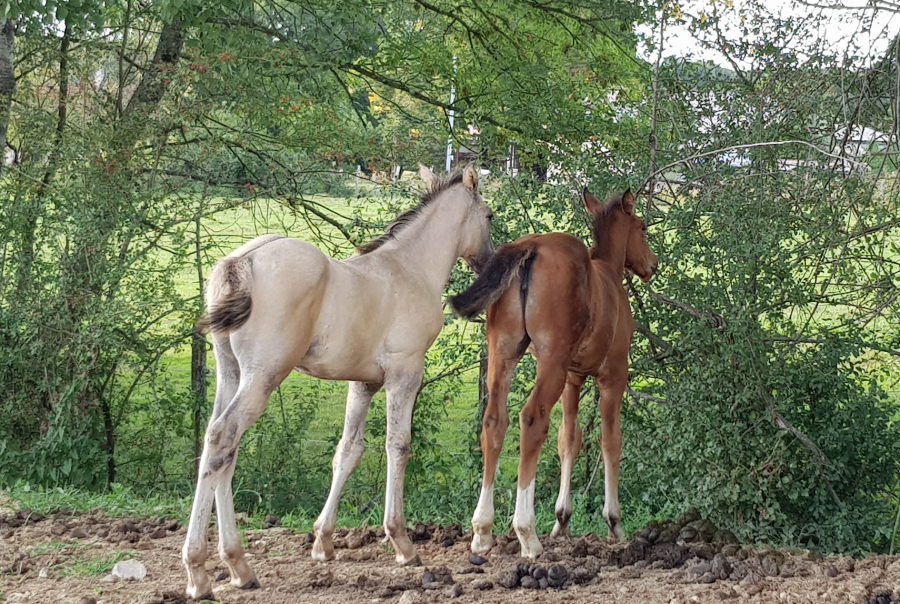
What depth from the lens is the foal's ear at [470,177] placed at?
596 cm

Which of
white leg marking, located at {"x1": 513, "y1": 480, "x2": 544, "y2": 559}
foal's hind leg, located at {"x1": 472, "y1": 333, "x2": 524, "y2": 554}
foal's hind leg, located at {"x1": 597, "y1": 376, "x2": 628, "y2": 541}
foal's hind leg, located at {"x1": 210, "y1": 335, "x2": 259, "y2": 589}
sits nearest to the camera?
foal's hind leg, located at {"x1": 210, "y1": 335, "x2": 259, "y2": 589}

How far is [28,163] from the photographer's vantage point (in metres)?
8.70

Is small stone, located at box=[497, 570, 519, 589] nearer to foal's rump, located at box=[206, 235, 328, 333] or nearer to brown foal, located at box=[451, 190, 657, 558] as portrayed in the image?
brown foal, located at box=[451, 190, 657, 558]

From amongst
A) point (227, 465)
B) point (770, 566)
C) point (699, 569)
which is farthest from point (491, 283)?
point (770, 566)

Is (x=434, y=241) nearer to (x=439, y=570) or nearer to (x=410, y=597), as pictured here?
(x=439, y=570)

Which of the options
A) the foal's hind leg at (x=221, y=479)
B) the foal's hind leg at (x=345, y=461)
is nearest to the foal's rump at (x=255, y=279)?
the foal's hind leg at (x=221, y=479)

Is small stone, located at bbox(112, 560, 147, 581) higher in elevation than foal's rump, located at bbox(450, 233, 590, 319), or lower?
lower

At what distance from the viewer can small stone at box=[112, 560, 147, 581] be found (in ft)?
16.3

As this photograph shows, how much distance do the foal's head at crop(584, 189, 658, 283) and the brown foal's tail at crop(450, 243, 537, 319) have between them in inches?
35.7

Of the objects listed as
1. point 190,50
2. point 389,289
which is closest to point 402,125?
point 190,50

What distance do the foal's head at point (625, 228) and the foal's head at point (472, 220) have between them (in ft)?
2.35

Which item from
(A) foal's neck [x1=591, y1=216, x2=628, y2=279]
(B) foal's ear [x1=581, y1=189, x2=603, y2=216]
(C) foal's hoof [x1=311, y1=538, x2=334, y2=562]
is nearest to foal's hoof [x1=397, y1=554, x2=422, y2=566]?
(C) foal's hoof [x1=311, y1=538, x2=334, y2=562]

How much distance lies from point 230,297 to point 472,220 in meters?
1.86

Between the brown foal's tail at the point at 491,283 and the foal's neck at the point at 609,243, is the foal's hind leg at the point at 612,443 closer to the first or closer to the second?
the foal's neck at the point at 609,243
